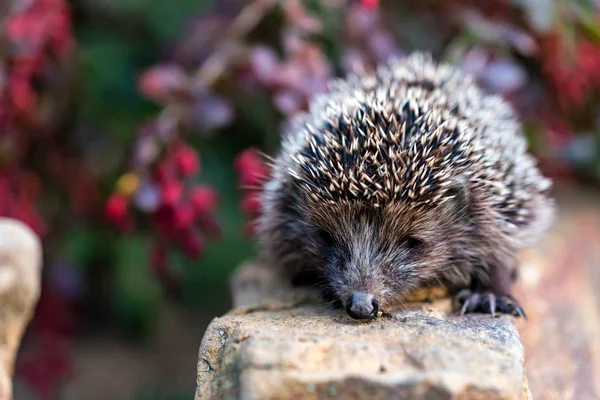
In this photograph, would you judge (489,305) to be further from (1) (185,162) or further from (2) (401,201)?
(1) (185,162)

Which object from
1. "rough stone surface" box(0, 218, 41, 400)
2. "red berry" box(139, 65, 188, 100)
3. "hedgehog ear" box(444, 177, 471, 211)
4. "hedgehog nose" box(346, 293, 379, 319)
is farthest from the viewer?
"red berry" box(139, 65, 188, 100)

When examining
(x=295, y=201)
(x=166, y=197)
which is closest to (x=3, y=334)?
(x=166, y=197)

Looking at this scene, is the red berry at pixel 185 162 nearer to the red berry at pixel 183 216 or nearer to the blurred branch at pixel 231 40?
the red berry at pixel 183 216

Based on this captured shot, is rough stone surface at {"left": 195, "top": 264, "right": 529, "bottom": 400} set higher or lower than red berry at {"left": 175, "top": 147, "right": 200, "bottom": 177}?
lower

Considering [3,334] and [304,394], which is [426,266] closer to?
[304,394]

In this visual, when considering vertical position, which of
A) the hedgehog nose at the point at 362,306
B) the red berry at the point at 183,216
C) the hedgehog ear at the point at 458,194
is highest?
the red berry at the point at 183,216

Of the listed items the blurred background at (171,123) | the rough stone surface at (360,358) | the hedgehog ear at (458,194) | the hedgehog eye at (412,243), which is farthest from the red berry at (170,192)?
the hedgehog ear at (458,194)

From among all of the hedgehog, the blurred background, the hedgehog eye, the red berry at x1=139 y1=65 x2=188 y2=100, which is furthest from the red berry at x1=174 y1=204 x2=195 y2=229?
the hedgehog eye

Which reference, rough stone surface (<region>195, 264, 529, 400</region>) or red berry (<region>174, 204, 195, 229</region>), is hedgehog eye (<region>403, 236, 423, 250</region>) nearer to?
rough stone surface (<region>195, 264, 529, 400</region>)
